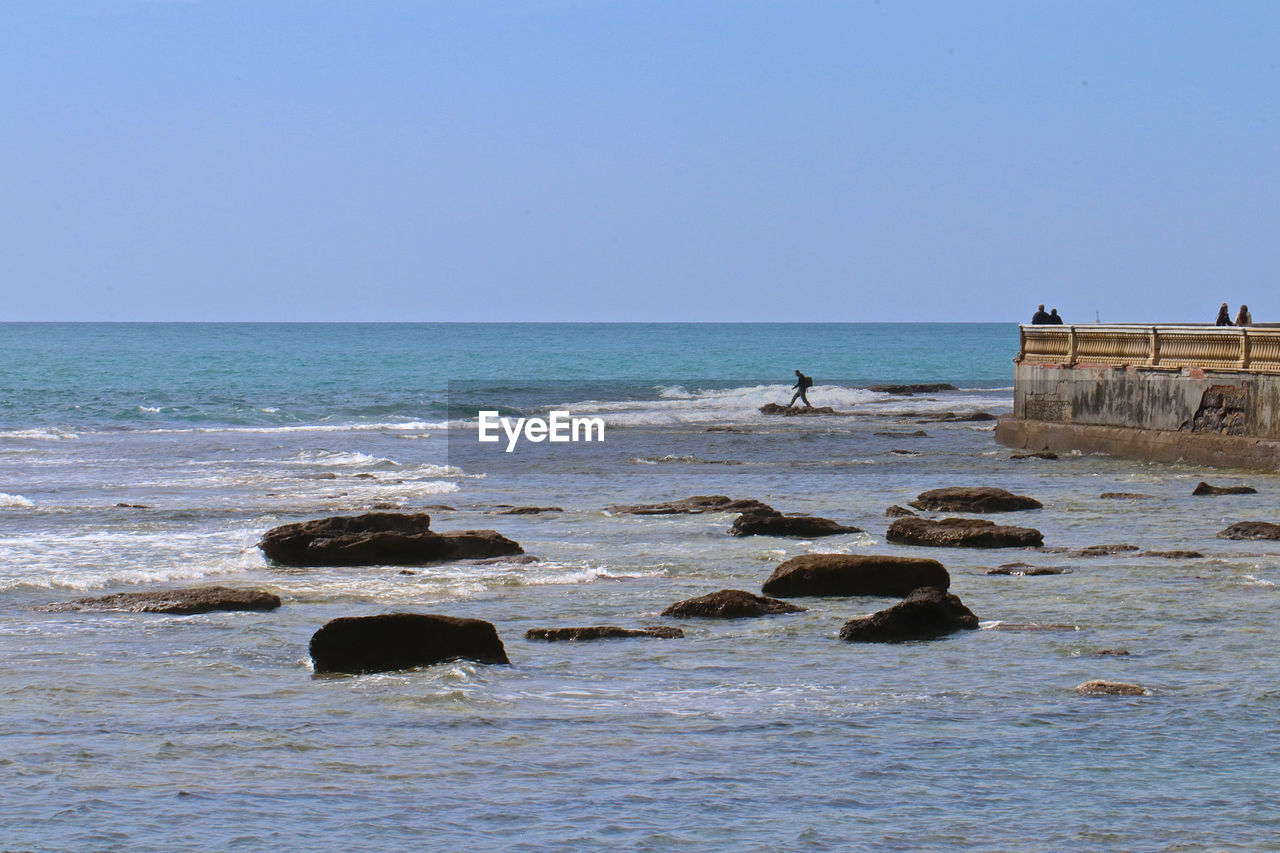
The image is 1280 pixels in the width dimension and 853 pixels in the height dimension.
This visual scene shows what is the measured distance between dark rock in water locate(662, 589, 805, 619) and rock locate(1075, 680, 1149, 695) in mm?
3084

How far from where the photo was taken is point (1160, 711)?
8.45 m

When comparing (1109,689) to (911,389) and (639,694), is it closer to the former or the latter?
(639,694)

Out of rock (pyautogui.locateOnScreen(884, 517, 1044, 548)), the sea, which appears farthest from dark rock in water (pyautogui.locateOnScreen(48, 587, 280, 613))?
rock (pyautogui.locateOnScreen(884, 517, 1044, 548))

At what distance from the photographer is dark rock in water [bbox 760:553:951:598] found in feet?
40.9

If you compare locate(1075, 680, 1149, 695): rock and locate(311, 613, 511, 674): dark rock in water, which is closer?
locate(1075, 680, 1149, 695): rock

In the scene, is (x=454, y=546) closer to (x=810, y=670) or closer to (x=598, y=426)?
(x=810, y=670)

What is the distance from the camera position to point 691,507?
1938cm

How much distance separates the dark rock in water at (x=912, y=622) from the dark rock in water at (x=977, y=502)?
848 centimetres

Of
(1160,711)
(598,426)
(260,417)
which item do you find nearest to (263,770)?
(1160,711)

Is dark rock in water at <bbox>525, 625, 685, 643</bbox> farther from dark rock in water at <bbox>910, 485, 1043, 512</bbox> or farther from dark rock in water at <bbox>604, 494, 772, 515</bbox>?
dark rock in water at <bbox>910, 485, 1043, 512</bbox>

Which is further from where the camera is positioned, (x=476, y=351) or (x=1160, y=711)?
(x=476, y=351)

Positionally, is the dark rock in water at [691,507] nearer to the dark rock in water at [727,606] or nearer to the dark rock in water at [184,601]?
the dark rock in water at [727,606]

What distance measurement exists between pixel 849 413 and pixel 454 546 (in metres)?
31.7

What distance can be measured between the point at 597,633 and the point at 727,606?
1.24 m
